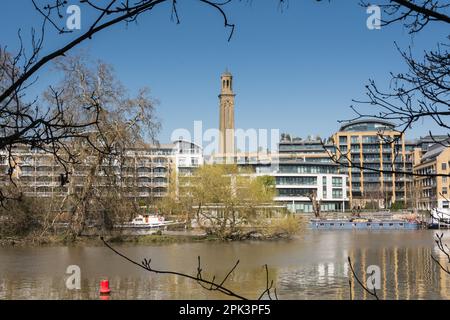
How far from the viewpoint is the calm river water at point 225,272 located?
18.0m

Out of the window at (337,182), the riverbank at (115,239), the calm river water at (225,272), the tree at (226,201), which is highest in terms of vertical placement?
the window at (337,182)

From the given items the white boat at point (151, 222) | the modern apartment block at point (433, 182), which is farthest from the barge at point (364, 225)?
the white boat at point (151, 222)

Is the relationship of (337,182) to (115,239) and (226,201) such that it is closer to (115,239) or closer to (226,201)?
(226,201)

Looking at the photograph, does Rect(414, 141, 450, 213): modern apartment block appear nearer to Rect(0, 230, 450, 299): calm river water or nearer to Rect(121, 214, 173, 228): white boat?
Rect(121, 214, 173, 228): white boat

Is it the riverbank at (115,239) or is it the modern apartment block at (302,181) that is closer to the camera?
the riverbank at (115,239)

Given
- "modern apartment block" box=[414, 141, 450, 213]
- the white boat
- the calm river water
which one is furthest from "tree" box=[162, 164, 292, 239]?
"modern apartment block" box=[414, 141, 450, 213]

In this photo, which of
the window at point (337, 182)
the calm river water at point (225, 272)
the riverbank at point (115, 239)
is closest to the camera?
the calm river water at point (225, 272)

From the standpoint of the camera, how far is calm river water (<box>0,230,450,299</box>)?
1800cm

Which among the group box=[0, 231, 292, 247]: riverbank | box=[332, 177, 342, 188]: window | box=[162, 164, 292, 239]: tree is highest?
box=[332, 177, 342, 188]: window

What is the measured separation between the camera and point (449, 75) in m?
3.83

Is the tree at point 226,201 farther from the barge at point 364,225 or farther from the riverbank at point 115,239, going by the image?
the barge at point 364,225

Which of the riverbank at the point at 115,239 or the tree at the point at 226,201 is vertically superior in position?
the tree at the point at 226,201

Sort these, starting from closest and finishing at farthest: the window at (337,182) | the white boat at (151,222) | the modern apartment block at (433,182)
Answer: the white boat at (151,222) → the modern apartment block at (433,182) → the window at (337,182)
